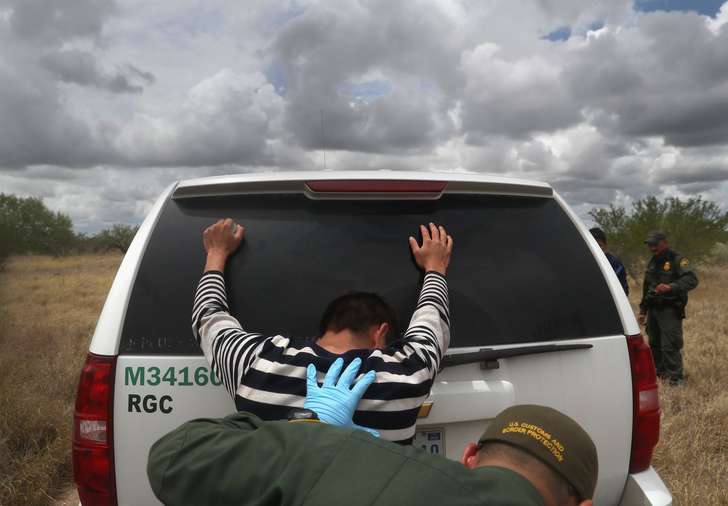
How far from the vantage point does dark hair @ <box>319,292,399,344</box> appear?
1914 mm

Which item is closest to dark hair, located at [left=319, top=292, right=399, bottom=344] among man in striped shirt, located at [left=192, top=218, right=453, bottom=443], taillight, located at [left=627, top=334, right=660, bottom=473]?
man in striped shirt, located at [left=192, top=218, right=453, bottom=443]

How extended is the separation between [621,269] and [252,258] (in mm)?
5615

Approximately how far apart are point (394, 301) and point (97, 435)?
112 cm

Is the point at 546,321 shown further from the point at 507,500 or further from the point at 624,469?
the point at 507,500

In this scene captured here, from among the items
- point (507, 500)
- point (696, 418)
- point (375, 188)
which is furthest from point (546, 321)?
point (696, 418)

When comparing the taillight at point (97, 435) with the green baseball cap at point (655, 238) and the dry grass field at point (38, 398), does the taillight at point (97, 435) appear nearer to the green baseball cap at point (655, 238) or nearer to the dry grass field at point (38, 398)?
the dry grass field at point (38, 398)

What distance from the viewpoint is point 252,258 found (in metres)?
2.17

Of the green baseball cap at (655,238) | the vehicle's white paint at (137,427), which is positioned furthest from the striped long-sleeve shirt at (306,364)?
the green baseball cap at (655,238)

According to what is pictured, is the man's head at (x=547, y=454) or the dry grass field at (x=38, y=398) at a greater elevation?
the man's head at (x=547, y=454)

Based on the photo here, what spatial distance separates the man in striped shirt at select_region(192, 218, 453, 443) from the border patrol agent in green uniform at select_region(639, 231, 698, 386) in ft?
20.1

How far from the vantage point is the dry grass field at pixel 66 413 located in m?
3.95

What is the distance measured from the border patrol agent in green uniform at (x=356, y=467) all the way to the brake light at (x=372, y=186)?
3.45 feet

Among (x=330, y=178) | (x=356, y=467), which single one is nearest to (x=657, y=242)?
(x=330, y=178)

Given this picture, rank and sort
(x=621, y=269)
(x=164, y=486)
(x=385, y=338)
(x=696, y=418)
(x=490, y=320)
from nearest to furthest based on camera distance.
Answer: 1. (x=164, y=486)
2. (x=385, y=338)
3. (x=490, y=320)
4. (x=696, y=418)
5. (x=621, y=269)
